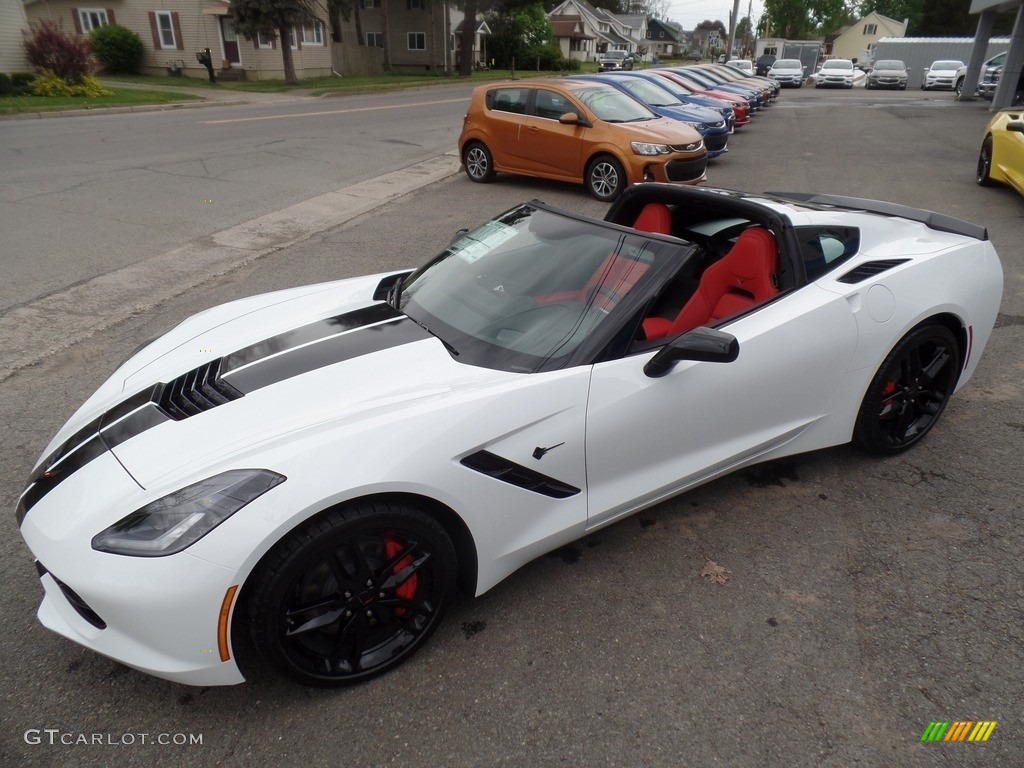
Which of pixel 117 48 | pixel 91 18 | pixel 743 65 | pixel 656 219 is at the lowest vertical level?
pixel 656 219

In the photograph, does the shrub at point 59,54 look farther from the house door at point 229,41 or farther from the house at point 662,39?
the house at point 662,39

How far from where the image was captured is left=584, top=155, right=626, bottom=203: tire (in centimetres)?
939

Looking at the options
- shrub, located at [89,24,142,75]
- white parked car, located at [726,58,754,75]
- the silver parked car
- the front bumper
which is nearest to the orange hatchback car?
the front bumper

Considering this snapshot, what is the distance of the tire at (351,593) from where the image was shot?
1.98 meters

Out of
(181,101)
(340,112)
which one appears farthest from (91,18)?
(340,112)

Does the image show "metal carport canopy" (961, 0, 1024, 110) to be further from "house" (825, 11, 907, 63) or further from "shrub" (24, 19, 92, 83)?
"house" (825, 11, 907, 63)

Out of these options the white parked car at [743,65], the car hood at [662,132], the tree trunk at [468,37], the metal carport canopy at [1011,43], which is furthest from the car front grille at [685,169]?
the tree trunk at [468,37]

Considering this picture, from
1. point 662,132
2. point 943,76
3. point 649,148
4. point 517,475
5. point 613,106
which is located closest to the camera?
point 517,475

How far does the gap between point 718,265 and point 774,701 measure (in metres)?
1.95

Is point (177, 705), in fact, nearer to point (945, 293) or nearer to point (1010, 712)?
point (1010, 712)

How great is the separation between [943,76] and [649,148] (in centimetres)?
3327

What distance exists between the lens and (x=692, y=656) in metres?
2.37

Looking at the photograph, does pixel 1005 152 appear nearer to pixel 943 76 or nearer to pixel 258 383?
pixel 258 383

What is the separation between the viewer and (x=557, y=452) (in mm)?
2373
